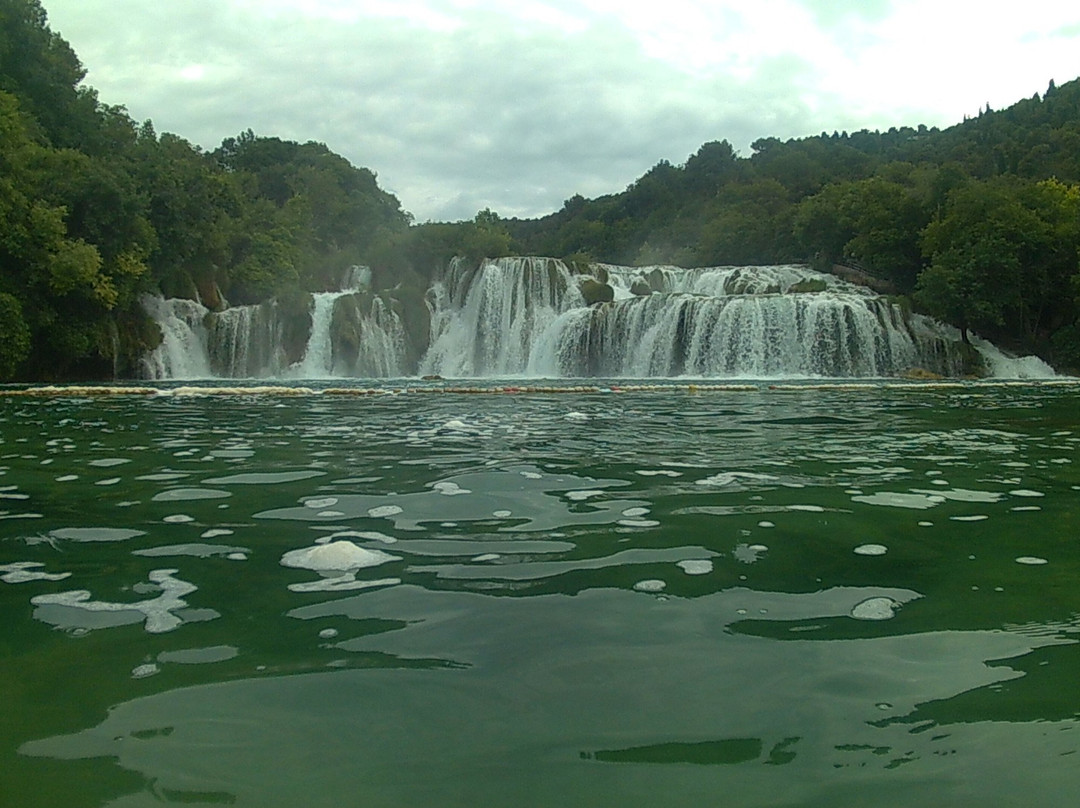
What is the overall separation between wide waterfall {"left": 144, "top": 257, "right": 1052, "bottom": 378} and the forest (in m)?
1.31

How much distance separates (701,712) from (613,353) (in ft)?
95.0

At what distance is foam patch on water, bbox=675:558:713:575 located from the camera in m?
3.21

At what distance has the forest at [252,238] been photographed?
24.1 metres

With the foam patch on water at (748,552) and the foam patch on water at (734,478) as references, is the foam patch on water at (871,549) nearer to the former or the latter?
the foam patch on water at (748,552)

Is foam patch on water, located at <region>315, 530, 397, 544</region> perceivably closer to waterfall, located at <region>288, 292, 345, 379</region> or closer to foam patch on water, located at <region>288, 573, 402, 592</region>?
foam patch on water, located at <region>288, 573, 402, 592</region>

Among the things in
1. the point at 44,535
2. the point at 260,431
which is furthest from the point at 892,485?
the point at 260,431

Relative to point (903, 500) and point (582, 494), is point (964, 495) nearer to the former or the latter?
point (903, 500)

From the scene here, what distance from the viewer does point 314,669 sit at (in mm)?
2254

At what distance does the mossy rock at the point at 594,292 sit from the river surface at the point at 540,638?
96.0 ft

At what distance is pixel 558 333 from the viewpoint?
31.9m

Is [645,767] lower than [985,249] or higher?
lower

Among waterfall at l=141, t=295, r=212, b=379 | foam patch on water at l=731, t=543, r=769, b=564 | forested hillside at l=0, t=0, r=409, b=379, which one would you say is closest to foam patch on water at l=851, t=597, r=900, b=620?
foam patch on water at l=731, t=543, r=769, b=564

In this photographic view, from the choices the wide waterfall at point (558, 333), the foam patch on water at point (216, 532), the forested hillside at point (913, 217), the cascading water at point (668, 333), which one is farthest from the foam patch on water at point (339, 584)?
the forested hillside at point (913, 217)

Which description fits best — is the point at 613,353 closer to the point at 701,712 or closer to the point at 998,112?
the point at 701,712
